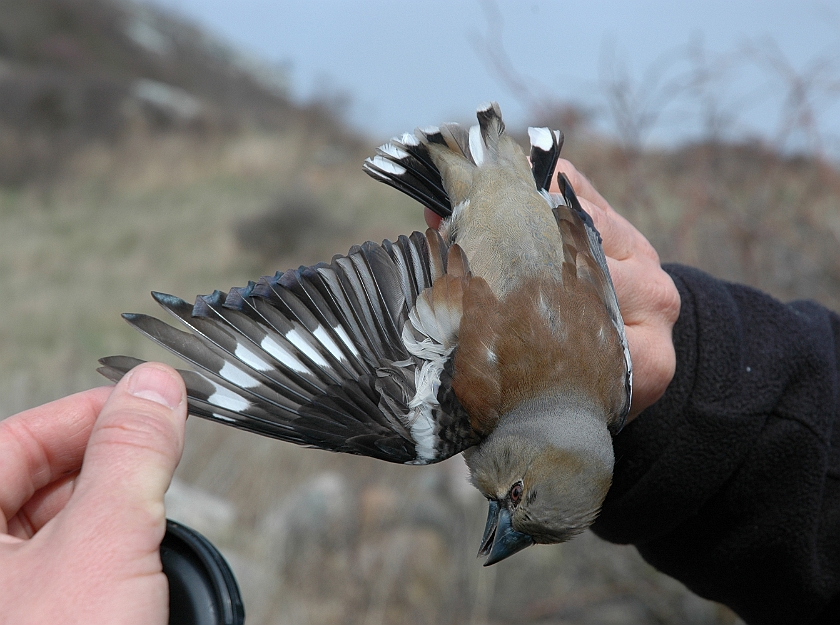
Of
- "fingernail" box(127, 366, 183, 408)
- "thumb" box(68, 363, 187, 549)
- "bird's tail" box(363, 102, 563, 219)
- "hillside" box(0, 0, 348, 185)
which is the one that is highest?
"hillside" box(0, 0, 348, 185)

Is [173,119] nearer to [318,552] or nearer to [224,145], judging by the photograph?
[224,145]

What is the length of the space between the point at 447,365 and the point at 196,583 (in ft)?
3.59

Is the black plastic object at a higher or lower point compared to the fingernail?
lower

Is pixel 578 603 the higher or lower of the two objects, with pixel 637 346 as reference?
lower

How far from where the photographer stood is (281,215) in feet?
56.2

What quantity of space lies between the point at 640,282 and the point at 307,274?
1.24 meters

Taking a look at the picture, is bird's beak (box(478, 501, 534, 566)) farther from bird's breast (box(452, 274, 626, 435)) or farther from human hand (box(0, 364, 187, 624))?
human hand (box(0, 364, 187, 624))

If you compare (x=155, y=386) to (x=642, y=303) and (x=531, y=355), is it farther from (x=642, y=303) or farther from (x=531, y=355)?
(x=642, y=303)

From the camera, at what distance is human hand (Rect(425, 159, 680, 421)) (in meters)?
2.50

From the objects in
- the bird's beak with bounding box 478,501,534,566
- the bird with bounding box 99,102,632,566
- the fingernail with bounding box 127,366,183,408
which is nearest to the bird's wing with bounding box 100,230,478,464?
the bird with bounding box 99,102,632,566

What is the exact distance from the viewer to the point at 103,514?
1444mm

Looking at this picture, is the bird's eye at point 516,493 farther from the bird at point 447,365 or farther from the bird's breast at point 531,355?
the bird's breast at point 531,355

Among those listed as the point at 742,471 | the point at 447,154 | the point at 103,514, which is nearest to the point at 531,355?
the point at 742,471

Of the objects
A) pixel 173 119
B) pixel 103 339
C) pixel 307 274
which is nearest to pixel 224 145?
pixel 173 119
